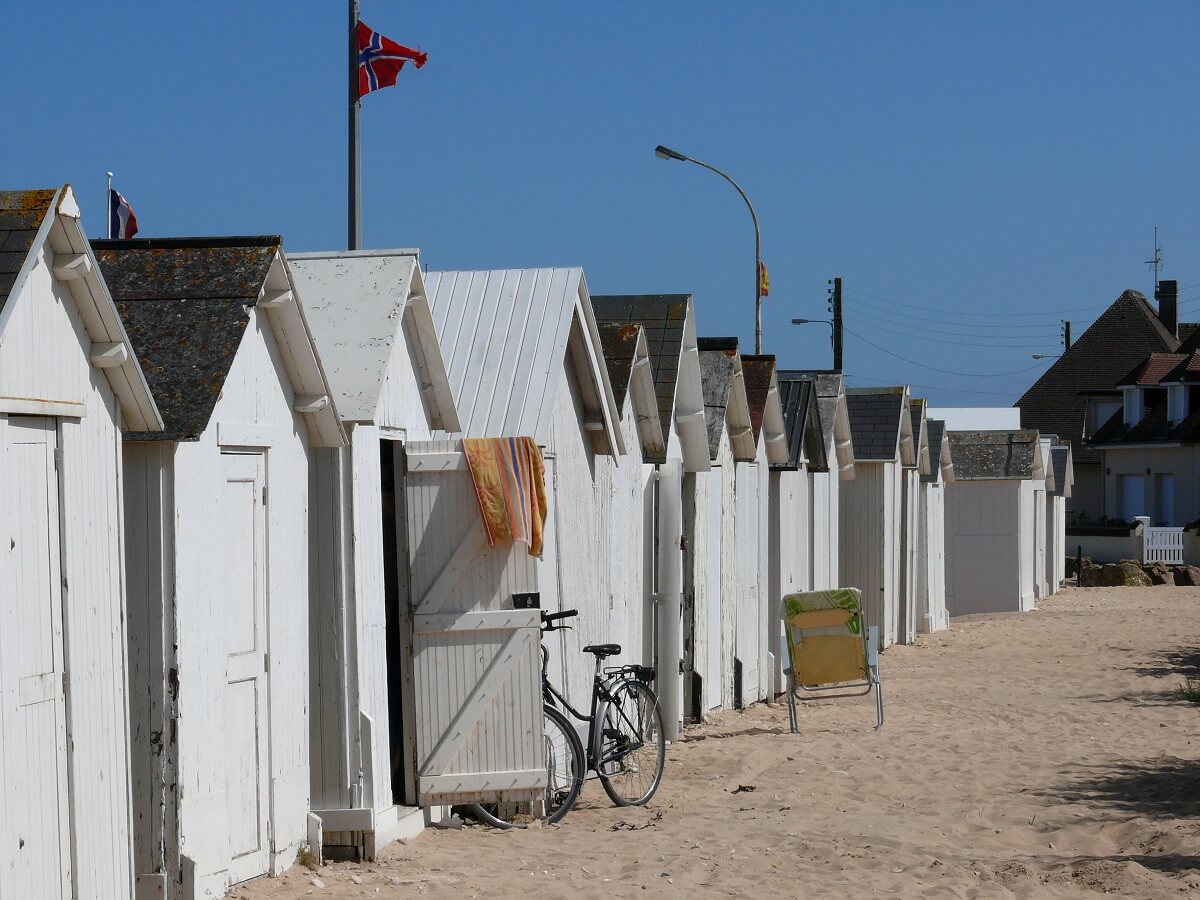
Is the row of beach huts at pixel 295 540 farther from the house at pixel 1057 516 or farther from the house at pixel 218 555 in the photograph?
the house at pixel 1057 516

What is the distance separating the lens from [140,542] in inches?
245

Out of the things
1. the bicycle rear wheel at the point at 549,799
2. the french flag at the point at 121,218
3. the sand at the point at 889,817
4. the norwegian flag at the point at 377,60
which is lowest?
the sand at the point at 889,817

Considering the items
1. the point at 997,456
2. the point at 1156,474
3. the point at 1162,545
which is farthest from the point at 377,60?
the point at 1156,474

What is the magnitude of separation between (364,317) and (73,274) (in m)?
2.97

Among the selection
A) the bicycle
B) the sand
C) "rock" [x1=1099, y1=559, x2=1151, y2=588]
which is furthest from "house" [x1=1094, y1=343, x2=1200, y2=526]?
the bicycle

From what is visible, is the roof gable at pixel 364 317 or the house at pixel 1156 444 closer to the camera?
the roof gable at pixel 364 317

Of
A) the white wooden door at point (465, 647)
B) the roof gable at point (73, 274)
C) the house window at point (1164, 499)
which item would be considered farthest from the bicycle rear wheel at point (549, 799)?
the house window at point (1164, 499)

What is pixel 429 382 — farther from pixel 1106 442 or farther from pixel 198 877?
pixel 1106 442

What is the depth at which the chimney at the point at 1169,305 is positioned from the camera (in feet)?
192

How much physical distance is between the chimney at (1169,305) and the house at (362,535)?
180 feet

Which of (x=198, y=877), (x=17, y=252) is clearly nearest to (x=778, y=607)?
(x=198, y=877)

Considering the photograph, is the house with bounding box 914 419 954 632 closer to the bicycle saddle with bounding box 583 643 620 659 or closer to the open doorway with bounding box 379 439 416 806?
the bicycle saddle with bounding box 583 643 620 659

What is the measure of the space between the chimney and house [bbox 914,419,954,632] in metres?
33.9

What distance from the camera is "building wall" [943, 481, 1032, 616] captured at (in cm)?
2953
